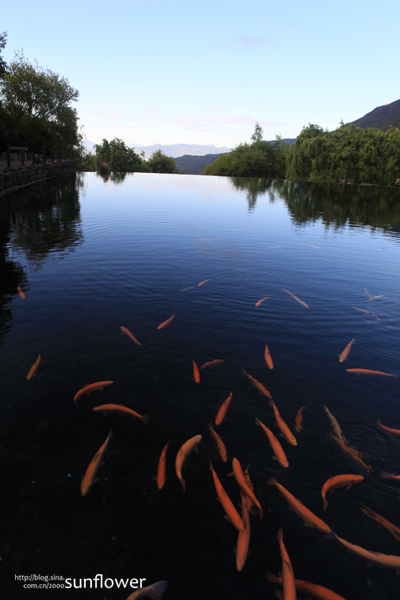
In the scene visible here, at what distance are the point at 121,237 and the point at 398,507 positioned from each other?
13.4 meters

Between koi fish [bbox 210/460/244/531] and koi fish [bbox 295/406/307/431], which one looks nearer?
koi fish [bbox 210/460/244/531]

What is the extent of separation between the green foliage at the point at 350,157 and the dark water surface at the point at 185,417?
80024mm

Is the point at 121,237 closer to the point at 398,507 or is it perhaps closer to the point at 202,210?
the point at 202,210

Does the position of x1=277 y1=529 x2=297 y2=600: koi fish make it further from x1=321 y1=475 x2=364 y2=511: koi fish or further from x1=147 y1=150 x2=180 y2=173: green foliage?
x1=147 y1=150 x2=180 y2=173: green foliage

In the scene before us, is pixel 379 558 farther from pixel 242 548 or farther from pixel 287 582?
pixel 242 548

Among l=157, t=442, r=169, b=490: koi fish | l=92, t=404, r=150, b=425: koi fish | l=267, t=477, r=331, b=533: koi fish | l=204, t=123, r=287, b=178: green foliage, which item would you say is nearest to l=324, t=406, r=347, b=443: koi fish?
l=267, t=477, r=331, b=533: koi fish

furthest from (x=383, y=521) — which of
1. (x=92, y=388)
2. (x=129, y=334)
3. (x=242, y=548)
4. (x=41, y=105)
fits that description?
(x=41, y=105)

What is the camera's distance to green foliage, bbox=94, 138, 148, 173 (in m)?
107

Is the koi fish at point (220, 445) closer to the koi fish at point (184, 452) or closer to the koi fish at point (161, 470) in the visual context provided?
the koi fish at point (184, 452)

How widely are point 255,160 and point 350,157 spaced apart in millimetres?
31796

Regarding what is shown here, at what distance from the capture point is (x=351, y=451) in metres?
4.26

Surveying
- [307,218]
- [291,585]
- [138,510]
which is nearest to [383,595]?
[291,585]

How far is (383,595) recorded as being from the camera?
291cm

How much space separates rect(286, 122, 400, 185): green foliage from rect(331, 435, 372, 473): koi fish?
87.1 metres
